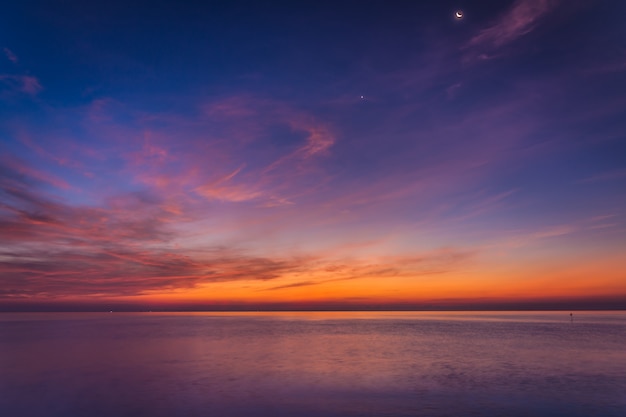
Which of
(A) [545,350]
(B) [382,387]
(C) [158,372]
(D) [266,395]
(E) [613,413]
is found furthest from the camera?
(A) [545,350]

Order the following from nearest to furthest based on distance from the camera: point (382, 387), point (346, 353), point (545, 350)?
point (382, 387), point (346, 353), point (545, 350)

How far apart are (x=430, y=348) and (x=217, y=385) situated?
2859 cm

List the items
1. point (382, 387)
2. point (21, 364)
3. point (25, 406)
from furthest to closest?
point (21, 364)
point (382, 387)
point (25, 406)

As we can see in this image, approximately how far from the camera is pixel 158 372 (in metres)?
30.4

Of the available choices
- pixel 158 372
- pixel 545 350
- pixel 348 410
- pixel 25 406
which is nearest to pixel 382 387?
pixel 348 410

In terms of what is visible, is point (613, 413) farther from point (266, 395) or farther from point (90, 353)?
point (90, 353)

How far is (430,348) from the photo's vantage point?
155ft

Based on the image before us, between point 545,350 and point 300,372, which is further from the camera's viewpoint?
point 545,350

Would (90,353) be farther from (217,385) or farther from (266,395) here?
(266,395)

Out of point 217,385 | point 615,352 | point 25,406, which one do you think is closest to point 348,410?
point 217,385

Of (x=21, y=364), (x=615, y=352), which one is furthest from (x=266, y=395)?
(x=615, y=352)

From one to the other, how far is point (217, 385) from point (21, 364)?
1944 centimetres

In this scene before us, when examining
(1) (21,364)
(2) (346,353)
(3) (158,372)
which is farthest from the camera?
(2) (346,353)

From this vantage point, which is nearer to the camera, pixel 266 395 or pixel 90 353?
pixel 266 395
